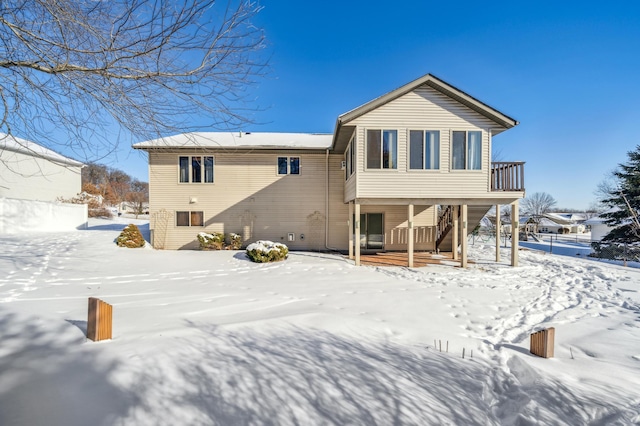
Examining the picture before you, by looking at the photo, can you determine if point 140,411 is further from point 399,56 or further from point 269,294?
point 399,56

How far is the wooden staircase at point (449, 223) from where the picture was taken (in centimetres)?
1152

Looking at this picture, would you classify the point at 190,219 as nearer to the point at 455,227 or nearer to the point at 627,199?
the point at 455,227

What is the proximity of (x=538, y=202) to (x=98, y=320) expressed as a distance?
82.1 meters

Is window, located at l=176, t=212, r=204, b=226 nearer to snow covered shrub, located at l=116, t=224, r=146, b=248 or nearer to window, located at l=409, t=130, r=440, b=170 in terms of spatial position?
snow covered shrub, located at l=116, t=224, r=146, b=248

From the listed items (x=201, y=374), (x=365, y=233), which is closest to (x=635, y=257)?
(x=365, y=233)

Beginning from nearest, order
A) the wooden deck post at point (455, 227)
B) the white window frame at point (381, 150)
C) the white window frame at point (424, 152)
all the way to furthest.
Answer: the white window frame at point (381, 150) → the white window frame at point (424, 152) → the wooden deck post at point (455, 227)

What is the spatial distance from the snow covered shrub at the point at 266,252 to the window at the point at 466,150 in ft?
23.0

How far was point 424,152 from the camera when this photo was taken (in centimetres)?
968

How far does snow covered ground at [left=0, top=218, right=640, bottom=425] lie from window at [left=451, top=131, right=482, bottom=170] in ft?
14.1

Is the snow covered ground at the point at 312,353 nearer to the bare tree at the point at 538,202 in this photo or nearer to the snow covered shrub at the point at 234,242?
the snow covered shrub at the point at 234,242

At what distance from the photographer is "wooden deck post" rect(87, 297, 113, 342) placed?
3.39 meters

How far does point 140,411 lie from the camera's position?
229 centimetres

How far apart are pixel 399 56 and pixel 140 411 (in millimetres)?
13687

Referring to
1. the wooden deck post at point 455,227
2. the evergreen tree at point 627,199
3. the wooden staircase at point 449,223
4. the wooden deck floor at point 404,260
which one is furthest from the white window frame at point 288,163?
the evergreen tree at point 627,199
